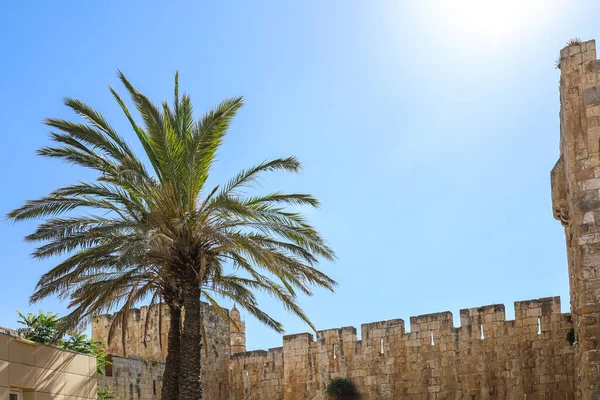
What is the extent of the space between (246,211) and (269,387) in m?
10.9

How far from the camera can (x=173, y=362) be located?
47.9ft

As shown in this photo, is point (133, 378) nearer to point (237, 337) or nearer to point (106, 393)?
point (106, 393)

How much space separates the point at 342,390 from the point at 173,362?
7978 millimetres

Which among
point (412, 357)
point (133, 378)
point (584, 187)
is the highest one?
point (584, 187)

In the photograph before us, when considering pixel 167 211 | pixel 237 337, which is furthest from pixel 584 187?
pixel 237 337

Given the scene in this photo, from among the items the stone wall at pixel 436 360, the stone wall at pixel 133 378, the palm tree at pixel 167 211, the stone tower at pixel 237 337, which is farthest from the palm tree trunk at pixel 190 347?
the stone tower at pixel 237 337

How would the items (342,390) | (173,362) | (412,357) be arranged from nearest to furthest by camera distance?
1. (173,362)
2. (412,357)
3. (342,390)

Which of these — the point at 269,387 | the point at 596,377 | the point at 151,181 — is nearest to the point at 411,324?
the point at 269,387

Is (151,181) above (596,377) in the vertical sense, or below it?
above

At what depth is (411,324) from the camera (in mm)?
21594

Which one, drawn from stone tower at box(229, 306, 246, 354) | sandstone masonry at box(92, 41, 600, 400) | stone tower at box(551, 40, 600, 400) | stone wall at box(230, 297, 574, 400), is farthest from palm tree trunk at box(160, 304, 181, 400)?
stone tower at box(229, 306, 246, 354)

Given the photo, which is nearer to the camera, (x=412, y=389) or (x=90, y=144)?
(x=90, y=144)

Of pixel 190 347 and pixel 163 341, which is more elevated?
pixel 163 341

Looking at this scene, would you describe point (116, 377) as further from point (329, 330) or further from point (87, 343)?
point (329, 330)
